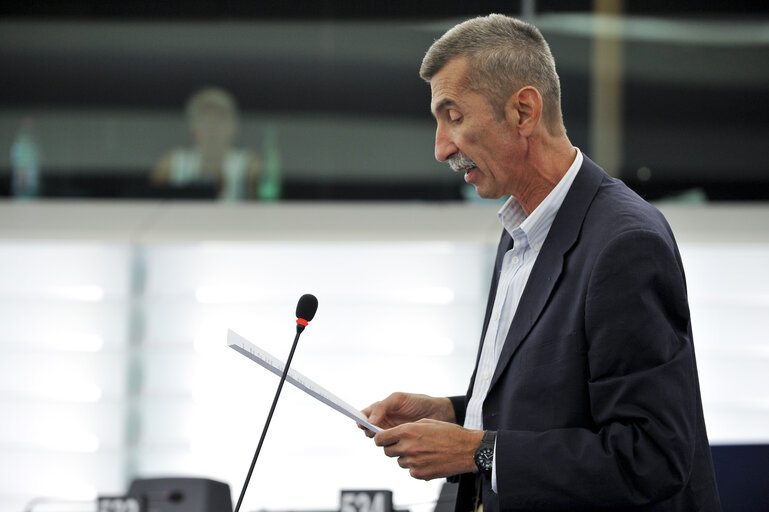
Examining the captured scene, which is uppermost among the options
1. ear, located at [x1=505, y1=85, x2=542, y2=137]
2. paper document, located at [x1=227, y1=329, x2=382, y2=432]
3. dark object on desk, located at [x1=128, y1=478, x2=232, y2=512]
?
ear, located at [x1=505, y1=85, x2=542, y2=137]

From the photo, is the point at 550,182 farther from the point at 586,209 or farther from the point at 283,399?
the point at 283,399

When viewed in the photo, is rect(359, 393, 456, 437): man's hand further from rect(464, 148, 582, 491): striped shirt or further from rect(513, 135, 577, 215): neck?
rect(513, 135, 577, 215): neck

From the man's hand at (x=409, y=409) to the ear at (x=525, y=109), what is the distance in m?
0.50

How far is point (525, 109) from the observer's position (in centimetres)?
136

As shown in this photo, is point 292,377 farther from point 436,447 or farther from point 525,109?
point 525,109

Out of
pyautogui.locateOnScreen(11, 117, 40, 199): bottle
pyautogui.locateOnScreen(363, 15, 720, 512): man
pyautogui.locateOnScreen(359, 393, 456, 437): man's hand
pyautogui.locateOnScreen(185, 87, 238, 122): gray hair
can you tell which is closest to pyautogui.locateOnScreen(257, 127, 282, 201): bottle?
pyautogui.locateOnScreen(185, 87, 238, 122): gray hair

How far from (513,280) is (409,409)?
32cm

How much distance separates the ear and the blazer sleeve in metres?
0.25

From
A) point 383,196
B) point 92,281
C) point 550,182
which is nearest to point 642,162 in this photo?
point 383,196

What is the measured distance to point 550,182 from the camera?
4.57 feet

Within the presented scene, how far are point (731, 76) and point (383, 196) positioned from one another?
5.90ft

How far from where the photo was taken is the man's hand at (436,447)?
125 cm

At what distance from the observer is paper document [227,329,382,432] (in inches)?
51.5

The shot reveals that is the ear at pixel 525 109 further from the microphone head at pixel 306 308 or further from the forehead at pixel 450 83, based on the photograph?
the microphone head at pixel 306 308
